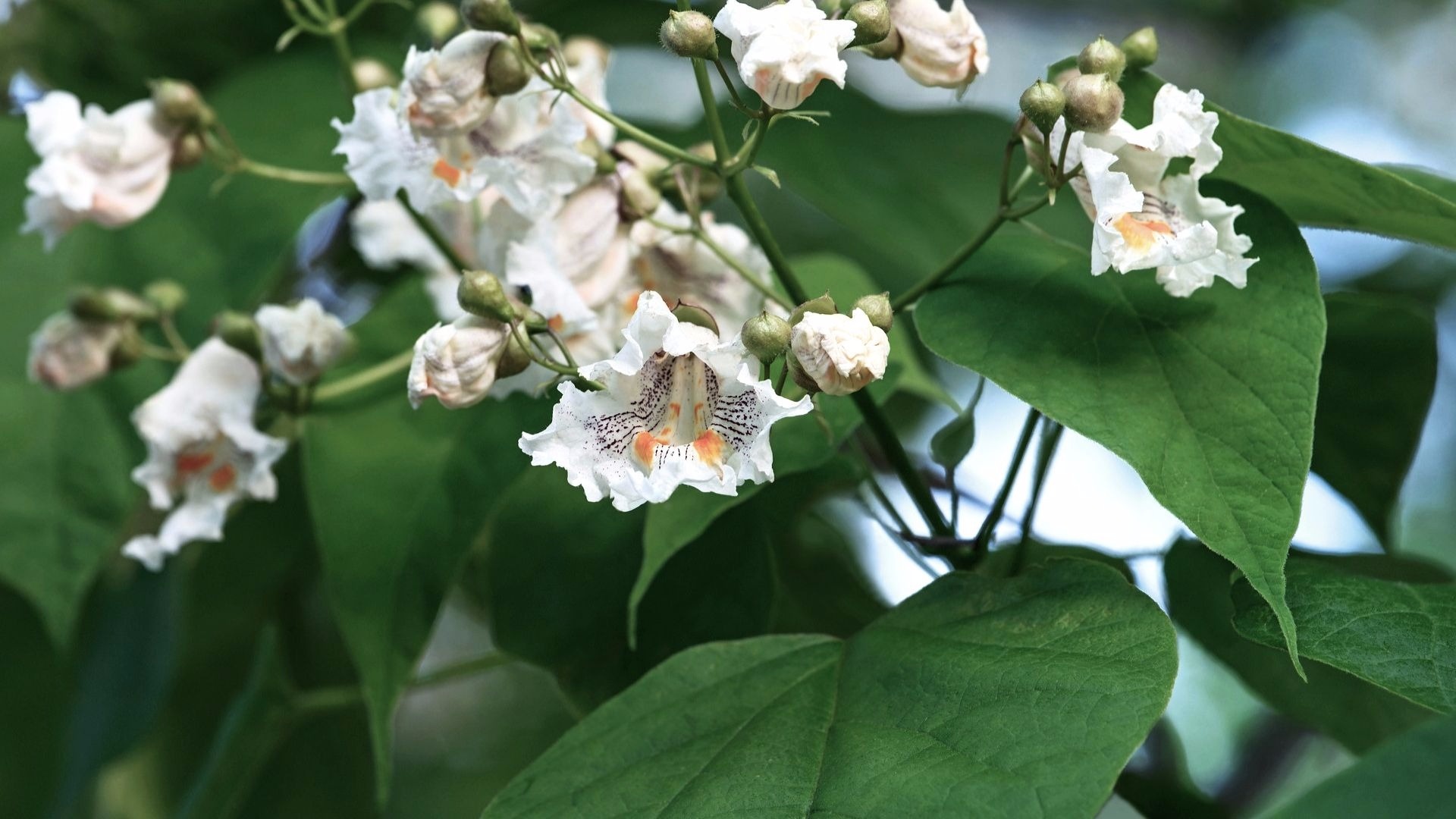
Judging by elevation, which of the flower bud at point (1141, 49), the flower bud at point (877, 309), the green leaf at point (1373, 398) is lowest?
the green leaf at point (1373, 398)

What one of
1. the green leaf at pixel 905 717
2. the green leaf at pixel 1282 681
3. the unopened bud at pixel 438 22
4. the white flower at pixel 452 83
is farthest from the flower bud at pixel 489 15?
the green leaf at pixel 1282 681

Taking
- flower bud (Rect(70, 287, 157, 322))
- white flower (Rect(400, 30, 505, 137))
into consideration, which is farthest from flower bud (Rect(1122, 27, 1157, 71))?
flower bud (Rect(70, 287, 157, 322))

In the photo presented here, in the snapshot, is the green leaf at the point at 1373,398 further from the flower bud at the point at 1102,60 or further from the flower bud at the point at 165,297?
the flower bud at the point at 165,297

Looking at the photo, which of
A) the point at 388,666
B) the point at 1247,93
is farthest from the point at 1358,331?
the point at 1247,93

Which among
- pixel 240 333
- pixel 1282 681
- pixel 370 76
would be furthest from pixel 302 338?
pixel 1282 681

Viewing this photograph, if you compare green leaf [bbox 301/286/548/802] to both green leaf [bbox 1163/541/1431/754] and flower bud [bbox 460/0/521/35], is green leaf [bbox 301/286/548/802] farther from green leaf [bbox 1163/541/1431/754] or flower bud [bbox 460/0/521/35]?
green leaf [bbox 1163/541/1431/754]
